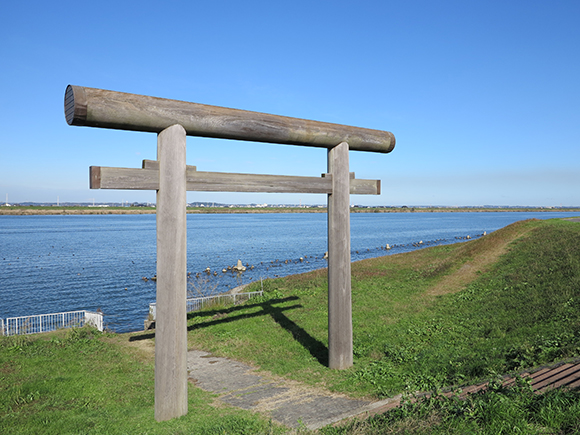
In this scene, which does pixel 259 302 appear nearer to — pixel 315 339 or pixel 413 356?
pixel 315 339

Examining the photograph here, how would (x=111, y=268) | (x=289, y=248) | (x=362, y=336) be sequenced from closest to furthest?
(x=362, y=336)
(x=111, y=268)
(x=289, y=248)

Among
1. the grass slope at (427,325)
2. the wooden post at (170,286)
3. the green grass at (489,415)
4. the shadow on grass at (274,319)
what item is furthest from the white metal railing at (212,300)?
the green grass at (489,415)

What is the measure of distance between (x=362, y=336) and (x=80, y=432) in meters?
7.10

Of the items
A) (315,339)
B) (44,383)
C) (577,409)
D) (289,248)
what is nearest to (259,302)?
(315,339)

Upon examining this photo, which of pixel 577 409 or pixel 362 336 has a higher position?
pixel 577 409

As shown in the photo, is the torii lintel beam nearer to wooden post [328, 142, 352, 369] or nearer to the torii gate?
the torii gate

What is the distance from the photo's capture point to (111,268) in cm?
4378

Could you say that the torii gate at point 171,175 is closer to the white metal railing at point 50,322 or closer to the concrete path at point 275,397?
the concrete path at point 275,397

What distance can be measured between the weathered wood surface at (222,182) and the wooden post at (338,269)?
281mm

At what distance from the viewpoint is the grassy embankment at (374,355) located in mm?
4762

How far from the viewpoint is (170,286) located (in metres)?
6.36

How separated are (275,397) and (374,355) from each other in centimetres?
299

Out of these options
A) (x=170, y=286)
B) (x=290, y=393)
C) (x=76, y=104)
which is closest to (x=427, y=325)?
(x=290, y=393)

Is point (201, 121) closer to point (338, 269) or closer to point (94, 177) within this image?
point (94, 177)
